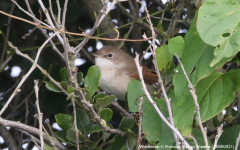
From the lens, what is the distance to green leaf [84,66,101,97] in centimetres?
309

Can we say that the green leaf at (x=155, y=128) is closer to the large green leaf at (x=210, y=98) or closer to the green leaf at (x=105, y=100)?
the large green leaf at (x=210, y=98)

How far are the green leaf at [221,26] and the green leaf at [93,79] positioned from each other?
1043 mm

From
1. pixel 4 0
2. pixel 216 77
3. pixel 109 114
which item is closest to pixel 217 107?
pixel 216 77

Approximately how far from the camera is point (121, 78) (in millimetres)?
4598

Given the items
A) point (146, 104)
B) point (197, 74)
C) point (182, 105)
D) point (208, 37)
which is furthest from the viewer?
point (146, 104)

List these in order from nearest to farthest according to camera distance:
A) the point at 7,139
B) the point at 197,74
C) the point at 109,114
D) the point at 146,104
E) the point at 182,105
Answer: the point at 197,74, the point at 182,105, the point at 146,104, the point at 109,114, the point at 7,139

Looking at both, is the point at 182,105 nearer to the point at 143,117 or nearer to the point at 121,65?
the point at 143,117

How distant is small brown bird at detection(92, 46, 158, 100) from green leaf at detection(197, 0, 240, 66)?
2.15 m

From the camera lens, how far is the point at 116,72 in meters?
4.67

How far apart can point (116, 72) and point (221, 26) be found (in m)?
2.43

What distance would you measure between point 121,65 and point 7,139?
163cm

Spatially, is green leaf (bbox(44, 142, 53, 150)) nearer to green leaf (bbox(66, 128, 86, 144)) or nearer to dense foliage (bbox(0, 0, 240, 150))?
dense foliage (bbox(0, 0, 240, 150))

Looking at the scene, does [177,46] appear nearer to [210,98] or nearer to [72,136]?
[210,98]

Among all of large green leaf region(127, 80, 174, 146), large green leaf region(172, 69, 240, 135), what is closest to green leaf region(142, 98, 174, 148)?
large green leaf region(127, 80, 174, 146)
